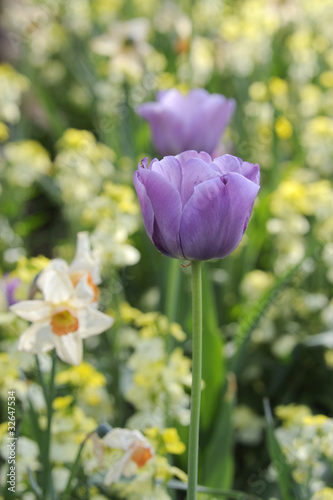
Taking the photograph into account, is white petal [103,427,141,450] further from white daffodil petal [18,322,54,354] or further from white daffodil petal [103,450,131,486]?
white daffodil petal [18,322,54,354]

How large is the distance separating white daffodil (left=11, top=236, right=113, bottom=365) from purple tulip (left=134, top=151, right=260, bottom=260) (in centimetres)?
16

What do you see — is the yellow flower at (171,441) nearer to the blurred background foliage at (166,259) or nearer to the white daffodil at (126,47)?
the blurred background foliage at (166,259)

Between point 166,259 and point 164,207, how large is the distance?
88cm

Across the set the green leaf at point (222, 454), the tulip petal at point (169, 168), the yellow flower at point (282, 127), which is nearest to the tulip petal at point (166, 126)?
the green leaf at point (222, 454)

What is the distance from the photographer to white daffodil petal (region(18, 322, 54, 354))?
2.15ft

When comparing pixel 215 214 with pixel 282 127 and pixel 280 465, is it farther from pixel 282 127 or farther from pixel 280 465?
pixel 282 127

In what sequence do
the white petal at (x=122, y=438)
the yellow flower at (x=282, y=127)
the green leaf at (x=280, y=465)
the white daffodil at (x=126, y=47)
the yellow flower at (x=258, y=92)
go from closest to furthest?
the white petal at (x=122, y=438), the green leaf at (x=280, y=465), the yellow flower at (x=282, y=127), the white daffodil at (x=126, y=47), the yellow flower at (x=258, y=92)

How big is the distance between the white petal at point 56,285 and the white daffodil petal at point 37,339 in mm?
30

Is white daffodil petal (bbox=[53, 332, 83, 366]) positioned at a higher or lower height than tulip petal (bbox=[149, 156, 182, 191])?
lower

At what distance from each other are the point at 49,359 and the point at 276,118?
0.87m

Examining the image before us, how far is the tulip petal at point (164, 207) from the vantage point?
52cm

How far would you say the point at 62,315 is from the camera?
687 mm

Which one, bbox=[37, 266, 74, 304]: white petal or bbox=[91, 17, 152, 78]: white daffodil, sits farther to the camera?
bbox=[91, 17, 152, 78]: white daffodil

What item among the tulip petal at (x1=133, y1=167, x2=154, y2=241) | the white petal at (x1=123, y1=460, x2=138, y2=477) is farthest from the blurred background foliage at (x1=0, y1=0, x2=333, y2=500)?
the tulip petal at (x1=133, y1=167, x2=154, y2=241)
